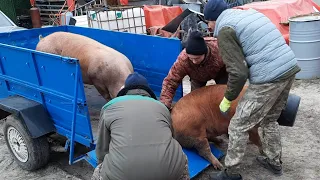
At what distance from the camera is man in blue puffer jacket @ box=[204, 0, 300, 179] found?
3273 millimetres

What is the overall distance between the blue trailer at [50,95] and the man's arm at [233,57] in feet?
3.41

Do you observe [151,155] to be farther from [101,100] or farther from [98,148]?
[101,100]

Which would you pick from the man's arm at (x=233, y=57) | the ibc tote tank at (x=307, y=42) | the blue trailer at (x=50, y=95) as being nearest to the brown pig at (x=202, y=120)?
the blue trailer at (x=50, y=95)

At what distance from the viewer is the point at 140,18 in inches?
334

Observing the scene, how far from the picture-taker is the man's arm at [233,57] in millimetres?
3240

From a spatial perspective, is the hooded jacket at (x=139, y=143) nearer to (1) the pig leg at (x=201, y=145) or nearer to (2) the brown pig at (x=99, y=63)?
(1) the pig leg at (x=201, y=145)

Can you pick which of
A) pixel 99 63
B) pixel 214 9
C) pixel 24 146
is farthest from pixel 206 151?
pixel 24 146

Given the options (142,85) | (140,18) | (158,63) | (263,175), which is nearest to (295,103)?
(263,175)

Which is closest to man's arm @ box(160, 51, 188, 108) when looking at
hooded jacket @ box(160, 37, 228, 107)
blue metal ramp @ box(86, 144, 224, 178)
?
hooded jacket @ box(160, 37, 228, 107)

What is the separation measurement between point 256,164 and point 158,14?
5.79 metres

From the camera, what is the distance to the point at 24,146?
14.3 ft

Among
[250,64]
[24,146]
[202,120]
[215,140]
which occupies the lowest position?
[215,140]

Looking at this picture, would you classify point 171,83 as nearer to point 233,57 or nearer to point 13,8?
point 233,57

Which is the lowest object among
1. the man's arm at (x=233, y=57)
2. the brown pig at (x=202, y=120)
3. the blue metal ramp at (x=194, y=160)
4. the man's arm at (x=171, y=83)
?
the blue metal ramp at (x=194, y=160)
